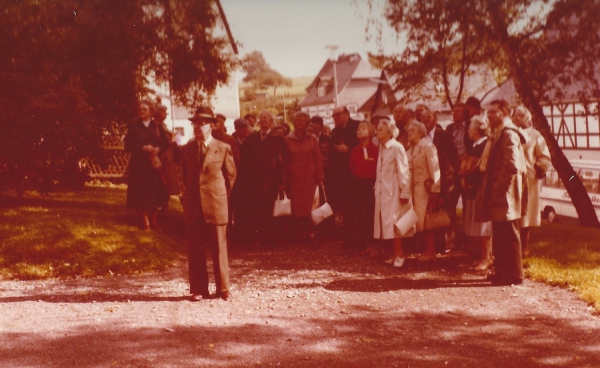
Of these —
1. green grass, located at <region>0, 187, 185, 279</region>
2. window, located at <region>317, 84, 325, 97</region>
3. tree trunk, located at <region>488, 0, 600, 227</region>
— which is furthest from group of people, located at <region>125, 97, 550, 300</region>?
window, located at <region>317, 84, 325, 97</region>

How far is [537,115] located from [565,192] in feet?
14.6

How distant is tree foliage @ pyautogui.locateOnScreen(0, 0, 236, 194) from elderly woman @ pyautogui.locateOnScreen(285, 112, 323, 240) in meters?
4.37

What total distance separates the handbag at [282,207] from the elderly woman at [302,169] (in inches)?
5.6

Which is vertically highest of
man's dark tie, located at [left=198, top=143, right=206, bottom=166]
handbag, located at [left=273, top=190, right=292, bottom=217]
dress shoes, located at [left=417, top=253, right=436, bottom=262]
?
man's dark tie, located at [left=198, top=143, right=206, bottom=166]

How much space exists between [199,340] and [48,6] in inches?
391

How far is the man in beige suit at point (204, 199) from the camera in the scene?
849 centimetres

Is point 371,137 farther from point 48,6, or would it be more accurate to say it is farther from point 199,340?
point 48,6

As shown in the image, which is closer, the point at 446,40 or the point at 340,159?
the point at 340,159

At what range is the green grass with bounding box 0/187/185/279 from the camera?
10.7 meters

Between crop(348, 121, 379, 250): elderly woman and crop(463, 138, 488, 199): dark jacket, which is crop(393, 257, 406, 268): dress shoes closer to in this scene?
crop(463, 138, 488, 199): dark jacket

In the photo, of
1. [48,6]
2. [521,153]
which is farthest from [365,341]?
[48,6]

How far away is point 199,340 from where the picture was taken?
6727 millimetres

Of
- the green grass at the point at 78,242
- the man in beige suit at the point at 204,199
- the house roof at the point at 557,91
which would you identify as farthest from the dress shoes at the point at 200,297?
the house roof at the point at 557,91

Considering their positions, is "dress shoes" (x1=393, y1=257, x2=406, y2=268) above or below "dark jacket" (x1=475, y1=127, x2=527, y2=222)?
below
